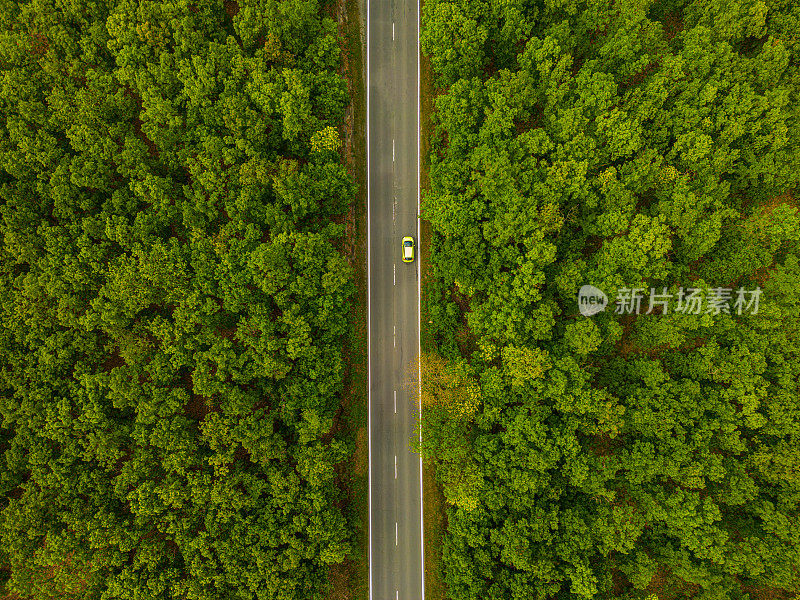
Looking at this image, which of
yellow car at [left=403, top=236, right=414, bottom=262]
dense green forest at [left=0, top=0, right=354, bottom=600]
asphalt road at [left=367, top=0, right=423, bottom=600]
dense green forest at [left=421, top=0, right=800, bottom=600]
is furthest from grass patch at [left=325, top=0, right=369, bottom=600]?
dense green forest at [left=421, top=0, right=800, bottom=600]

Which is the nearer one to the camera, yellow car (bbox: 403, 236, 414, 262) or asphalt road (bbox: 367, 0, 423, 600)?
asphalt road (bbox: 367, 0, 423, 600)

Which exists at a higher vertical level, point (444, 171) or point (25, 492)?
point (444, 171)

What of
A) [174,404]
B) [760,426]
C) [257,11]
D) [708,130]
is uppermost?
[257,11]

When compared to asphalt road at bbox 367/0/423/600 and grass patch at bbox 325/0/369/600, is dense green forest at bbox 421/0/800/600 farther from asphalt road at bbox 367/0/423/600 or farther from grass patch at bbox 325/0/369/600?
grass patch at bbox 325/0/369/600

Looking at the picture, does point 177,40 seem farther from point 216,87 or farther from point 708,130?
point 708,130

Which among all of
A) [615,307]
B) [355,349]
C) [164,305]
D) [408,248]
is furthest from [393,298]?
[164,305]

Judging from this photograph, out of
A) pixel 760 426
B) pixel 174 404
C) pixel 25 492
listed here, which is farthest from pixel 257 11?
pixel 760 426
